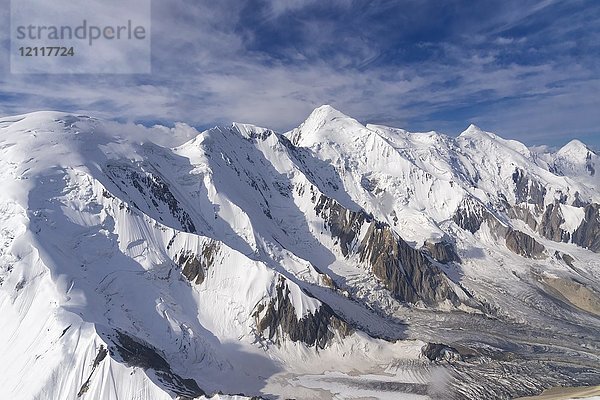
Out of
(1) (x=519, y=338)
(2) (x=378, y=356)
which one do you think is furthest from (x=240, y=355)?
(1) (x=519, y=338)

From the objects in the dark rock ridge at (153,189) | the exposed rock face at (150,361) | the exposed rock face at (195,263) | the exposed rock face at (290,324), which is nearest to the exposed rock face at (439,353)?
the exposed rock face at (290,324)

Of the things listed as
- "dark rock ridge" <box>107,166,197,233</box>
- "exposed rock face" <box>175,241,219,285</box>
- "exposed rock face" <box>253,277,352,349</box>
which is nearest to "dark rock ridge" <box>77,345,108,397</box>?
"exposed rock face" <box>253,277,352,349</box>

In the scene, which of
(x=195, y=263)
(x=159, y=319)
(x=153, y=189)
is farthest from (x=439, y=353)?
(x=153, y=189)

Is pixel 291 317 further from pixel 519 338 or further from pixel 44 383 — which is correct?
pixel 519 338

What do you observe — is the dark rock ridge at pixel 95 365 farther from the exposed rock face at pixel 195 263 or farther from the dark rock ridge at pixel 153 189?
the dark rock ridge at pixel 153 189

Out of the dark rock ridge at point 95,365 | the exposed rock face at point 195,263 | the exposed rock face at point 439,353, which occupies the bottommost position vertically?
the exposed rock face at point 439,353

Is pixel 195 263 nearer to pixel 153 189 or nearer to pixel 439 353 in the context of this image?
pixel 153 189
